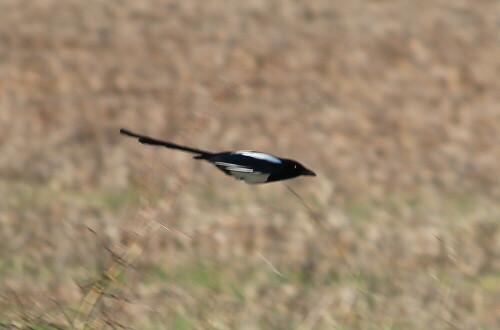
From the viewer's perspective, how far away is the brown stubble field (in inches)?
211

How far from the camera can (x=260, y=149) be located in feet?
29.9

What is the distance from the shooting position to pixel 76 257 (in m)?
6.04

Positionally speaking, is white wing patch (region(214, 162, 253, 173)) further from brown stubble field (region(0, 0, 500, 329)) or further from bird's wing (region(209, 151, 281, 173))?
brown stubble field (region(0, 0, 500, 329))

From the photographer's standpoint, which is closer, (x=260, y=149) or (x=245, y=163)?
(x=245, y=163)

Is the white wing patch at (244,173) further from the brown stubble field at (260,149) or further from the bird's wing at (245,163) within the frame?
the brown stubble field at (260,149)

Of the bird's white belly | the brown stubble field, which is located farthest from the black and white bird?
the brown stubble field

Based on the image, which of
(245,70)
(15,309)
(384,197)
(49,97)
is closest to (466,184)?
(384,197)

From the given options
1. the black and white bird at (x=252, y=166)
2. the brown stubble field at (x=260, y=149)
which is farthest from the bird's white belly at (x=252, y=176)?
the brown stubble field at (x=260, y=149)

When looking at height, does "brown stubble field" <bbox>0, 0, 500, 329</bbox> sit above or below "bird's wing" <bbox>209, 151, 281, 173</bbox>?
below

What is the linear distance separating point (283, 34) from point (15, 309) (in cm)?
815

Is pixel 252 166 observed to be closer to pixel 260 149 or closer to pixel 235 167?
pixel 235 167

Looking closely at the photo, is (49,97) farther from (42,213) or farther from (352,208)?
(352,208)

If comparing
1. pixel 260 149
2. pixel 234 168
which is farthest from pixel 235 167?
pixel 260 149

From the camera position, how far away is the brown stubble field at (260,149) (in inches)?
211
